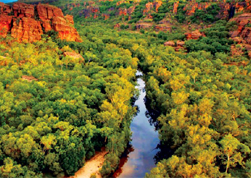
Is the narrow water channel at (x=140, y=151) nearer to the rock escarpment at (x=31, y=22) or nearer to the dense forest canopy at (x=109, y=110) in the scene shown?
the dense forest canopy at (x=109, y=110)

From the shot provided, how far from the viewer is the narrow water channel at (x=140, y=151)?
33.6 meters

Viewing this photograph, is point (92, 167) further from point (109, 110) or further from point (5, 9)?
point (5, 9)

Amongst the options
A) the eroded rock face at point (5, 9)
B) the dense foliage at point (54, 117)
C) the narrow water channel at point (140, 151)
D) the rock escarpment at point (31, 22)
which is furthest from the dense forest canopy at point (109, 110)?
the eroded rock face at point (5, 9)

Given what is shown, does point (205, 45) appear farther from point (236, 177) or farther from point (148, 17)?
point (236, 177)

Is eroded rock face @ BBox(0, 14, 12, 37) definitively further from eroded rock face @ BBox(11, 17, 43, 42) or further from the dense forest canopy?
the dense forest canopy

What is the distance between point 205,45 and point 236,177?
62.1m

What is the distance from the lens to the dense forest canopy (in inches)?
1098

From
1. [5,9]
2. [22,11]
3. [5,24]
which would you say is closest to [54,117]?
[5,24]

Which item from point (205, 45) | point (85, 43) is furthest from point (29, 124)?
point (205, 45)

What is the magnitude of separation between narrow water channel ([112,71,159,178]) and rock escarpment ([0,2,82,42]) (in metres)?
A: 42.0

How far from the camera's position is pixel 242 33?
79250 millimetres

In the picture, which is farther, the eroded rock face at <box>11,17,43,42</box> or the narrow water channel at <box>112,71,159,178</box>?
the eroded rock face at <box>11,17,43,42</box>

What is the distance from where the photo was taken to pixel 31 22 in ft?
222

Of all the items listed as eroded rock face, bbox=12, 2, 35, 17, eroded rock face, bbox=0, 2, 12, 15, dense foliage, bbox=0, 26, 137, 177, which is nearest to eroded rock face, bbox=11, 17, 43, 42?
eroded rock face, bbox=12, 2, 35, 17
